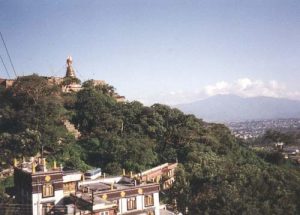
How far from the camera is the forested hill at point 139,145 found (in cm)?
3225

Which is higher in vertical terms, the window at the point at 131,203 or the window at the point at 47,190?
the window at the point at 47,190

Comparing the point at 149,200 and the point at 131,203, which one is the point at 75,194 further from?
the point at 149,200

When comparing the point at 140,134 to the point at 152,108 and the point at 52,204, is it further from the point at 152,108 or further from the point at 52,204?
the point at 52,204

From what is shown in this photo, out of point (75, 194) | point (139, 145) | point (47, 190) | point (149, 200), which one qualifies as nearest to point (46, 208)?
point (47, 190)

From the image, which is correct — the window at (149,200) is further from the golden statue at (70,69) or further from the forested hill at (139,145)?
the golden statue at (70,69)

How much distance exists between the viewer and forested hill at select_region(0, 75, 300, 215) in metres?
32.2

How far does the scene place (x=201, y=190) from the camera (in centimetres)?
3344

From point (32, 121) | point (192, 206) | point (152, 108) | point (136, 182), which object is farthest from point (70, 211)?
point (152, 108)

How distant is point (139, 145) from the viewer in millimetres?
48812

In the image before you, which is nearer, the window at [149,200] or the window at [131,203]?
the window at [131,203]

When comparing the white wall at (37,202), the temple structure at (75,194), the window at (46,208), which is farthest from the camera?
the window at (46,208)

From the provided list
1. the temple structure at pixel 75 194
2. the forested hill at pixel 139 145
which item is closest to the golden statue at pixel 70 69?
the forested hill at pixel 139 145

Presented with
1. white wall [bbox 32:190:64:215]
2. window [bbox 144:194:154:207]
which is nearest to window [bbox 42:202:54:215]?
white wall [bbox 32:190:64:215]

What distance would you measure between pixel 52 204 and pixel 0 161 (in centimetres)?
1411
